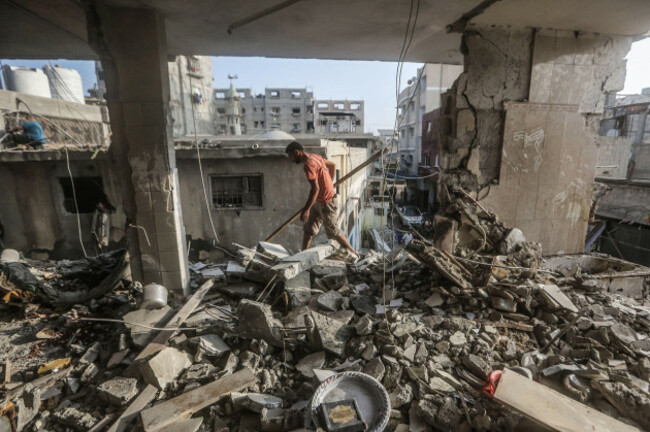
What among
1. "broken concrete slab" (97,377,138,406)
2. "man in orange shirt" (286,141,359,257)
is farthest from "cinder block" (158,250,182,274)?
"man in orange shirt" (286,141,359,257)

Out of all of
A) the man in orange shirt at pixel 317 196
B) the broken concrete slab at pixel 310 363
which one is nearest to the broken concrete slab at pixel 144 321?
the broken concrete slab at pixel 310 363

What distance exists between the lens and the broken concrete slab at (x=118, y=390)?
7.44 feet

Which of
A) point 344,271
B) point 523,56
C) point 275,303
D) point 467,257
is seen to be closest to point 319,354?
point 275,303

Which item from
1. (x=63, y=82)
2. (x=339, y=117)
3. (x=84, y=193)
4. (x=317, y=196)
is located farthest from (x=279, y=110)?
(x=317, y=196)

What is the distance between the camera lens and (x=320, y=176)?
15.3 ft

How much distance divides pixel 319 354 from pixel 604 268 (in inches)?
173

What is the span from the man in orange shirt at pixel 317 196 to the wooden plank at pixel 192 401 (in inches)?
109

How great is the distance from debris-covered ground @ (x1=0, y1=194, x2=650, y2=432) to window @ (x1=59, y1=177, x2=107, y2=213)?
5982 mm

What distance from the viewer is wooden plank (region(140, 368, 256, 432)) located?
203cm

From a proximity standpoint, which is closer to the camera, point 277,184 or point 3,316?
point 3,316

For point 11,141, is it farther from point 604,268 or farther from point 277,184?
point 604,268

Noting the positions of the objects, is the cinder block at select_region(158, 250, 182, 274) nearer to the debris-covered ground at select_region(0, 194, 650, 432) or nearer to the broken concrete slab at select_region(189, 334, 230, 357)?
the debris-covered ground at select_region(0, 194, 650, 432)

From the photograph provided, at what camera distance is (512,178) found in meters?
3.96

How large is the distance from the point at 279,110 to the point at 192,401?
142ft
